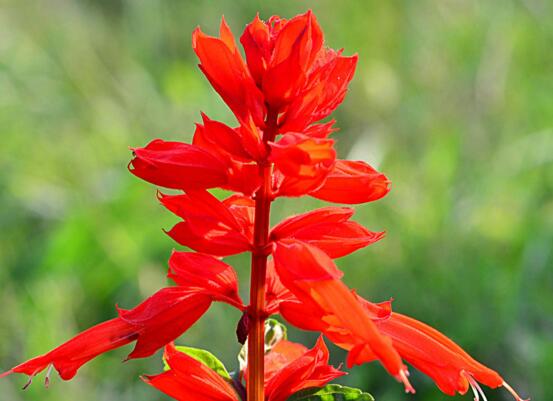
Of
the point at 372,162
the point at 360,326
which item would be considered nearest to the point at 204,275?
the point at 360,326

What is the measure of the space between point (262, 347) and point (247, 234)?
3.6 inches

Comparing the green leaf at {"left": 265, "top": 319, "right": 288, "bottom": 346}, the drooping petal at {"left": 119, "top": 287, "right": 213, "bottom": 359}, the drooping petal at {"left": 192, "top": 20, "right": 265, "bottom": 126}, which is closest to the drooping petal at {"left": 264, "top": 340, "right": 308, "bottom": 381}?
the green leaf at {"left": 265, "top": 319, "right": 288, "bottom": 346}

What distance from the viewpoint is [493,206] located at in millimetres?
2568

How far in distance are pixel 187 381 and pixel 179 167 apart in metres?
0.16

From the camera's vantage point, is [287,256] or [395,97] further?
[395,97]

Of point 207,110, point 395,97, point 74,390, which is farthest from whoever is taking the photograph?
point 395,97

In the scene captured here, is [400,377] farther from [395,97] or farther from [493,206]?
[395,97]

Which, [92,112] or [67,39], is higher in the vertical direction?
[67,39]

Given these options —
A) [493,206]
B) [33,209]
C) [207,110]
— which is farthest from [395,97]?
[33,209]

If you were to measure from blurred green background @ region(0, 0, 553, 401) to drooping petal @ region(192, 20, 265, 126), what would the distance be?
141 centimetres

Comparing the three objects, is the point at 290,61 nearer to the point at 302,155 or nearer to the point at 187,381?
the point at 302,155

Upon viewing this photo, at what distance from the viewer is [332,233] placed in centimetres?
70

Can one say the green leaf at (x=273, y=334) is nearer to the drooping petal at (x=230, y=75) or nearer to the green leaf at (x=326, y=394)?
the green leaf at (x=326, y=394)

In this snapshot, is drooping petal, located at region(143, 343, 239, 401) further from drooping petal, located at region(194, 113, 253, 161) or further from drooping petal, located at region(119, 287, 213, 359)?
drooping petal, located at region(194, 113, 253, 161)
